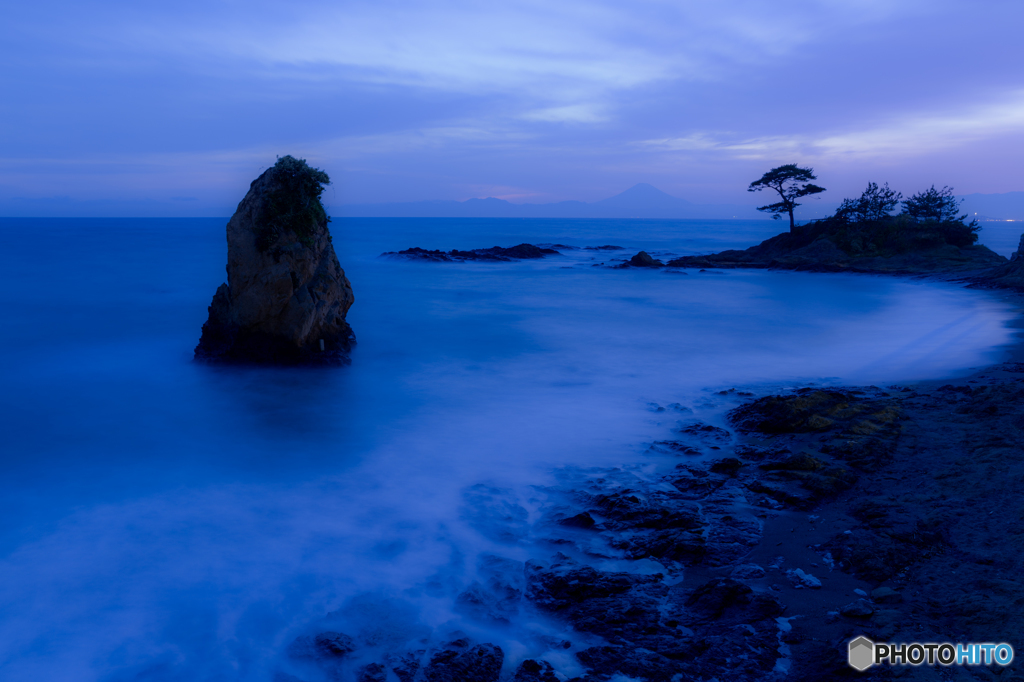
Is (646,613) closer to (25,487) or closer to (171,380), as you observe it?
(25,487)

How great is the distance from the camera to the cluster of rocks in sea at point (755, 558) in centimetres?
391

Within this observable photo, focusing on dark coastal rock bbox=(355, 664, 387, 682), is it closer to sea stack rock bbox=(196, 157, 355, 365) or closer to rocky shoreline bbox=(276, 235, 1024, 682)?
rocky shoreline bbox=(276, 235, 1024, 682)

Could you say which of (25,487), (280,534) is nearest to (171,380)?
(25,487)

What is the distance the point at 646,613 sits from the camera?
4.29 meters

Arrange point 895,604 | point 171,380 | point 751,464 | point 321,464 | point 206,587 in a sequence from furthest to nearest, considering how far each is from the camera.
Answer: point 171,380, point 321,464, point 751,464, point 206,587, point 895,604

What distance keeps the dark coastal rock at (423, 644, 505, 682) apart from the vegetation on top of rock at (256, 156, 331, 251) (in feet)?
31.2

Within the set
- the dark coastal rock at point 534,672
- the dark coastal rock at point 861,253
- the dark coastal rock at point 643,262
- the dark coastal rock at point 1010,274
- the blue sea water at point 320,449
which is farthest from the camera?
the dark coastal rock at point 643,262

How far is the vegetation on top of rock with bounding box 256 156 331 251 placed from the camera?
1155 centimetres

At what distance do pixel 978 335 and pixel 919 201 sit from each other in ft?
80.6

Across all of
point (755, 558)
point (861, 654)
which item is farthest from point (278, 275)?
point (861, 654)

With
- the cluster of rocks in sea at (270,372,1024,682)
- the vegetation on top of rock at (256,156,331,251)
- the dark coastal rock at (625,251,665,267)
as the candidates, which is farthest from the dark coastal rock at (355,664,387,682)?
the dark coastal rock at (625,251,665,267)

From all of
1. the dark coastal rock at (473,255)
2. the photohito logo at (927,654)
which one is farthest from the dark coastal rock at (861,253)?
the photohito logo at (927,654)

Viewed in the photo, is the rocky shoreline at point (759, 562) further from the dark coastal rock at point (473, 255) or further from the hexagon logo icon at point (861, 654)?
the dark coastal rock at point (473, 255)

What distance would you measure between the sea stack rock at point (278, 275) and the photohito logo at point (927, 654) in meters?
10.4
